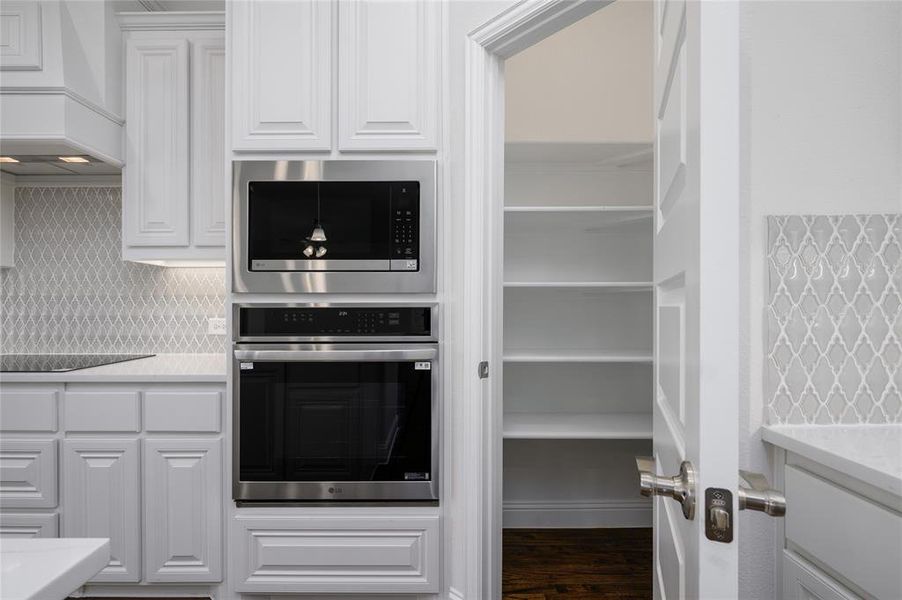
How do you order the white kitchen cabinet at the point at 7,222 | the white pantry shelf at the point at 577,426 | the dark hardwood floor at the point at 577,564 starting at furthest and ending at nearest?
the white kitchen cabinet at the point at 7,222, the white pantry shelf at the point at 577,426, the dark hardwood floor at the point at 577,564

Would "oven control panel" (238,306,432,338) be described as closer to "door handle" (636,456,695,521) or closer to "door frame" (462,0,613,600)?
"door frame" (462,0,613,600)

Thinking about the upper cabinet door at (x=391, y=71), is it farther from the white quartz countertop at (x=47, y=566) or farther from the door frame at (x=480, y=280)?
the white quartz countertop at (x=47, y=566)

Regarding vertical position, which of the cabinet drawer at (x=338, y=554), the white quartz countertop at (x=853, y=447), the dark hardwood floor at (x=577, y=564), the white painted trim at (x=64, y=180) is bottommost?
the dark hardwood floor at (x=577, y=564)

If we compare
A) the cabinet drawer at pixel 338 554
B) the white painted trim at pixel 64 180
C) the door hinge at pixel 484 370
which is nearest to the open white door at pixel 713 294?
the door hinge at pixel 484 370

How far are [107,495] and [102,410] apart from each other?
12.5 inches

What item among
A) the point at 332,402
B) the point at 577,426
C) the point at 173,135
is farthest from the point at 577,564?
the point at 173,135

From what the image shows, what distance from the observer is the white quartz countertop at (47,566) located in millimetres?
649

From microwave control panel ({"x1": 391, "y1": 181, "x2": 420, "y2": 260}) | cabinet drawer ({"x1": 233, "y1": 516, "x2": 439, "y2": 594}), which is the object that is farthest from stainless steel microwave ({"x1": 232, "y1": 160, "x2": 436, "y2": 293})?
cabinet drawer ({"x1": 233, "y1": 516, "x2": 439, "y2": 594})

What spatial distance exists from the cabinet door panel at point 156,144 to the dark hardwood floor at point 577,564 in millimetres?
2071

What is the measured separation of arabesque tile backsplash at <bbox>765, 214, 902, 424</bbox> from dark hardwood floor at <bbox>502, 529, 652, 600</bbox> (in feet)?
4.26

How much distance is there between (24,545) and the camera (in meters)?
0.76

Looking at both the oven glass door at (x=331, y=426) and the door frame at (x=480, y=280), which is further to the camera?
the oven glass door at (x=331, y=426)

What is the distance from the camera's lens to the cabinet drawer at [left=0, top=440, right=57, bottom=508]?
6.36ft

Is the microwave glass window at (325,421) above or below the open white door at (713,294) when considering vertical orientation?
below
